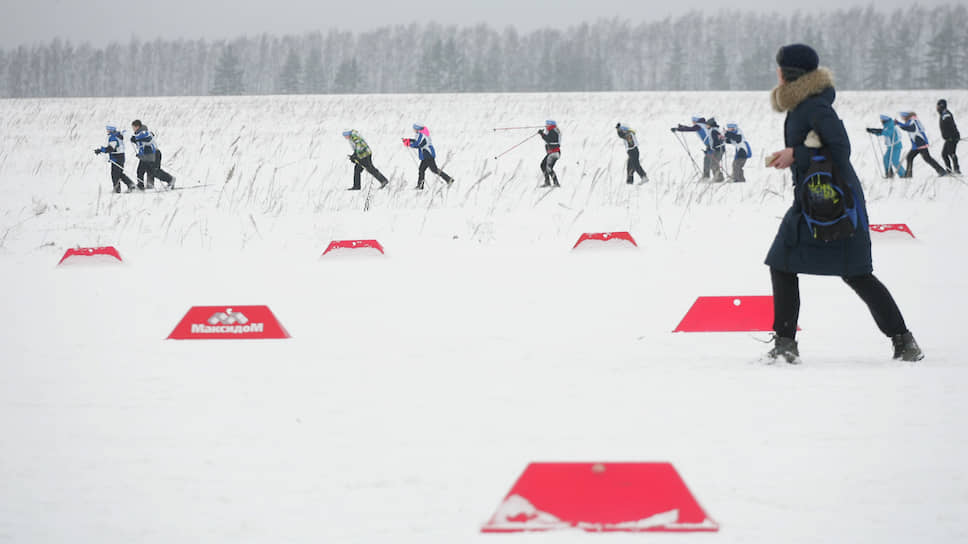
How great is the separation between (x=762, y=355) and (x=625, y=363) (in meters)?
0.62

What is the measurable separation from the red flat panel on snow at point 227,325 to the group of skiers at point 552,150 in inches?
423

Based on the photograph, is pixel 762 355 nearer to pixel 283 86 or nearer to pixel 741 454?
pixel 741 454

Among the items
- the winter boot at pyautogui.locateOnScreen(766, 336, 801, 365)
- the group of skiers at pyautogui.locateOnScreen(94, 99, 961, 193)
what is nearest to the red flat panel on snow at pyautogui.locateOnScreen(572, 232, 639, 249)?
the winter boot at pyautogui.locateOnScreen(766, 336, 801, 365)

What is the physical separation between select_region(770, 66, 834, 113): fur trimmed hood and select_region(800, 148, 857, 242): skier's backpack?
285mm

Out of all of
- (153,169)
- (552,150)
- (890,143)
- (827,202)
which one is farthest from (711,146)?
(827,202)

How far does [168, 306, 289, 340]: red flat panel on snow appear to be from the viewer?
529 centimetres

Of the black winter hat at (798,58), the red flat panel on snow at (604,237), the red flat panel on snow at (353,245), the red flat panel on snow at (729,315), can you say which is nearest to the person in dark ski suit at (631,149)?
the red flat panel on snow at (604,237)

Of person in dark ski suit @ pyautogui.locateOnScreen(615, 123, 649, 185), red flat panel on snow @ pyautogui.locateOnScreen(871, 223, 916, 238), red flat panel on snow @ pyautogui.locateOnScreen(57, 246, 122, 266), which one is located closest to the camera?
red flat panel on snow @ pyautogui.locateOnScreen(57, 246, 122, 266)

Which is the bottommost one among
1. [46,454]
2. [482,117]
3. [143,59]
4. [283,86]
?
[46,454]

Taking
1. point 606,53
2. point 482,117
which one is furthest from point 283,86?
point 482,117

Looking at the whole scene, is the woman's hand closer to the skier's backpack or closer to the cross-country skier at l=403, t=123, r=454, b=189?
the skier's backpack

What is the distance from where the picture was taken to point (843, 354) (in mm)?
4770

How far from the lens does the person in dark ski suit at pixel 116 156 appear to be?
16.2 m

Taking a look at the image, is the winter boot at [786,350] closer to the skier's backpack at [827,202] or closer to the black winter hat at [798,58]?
the skier's backpack at [827,202]
